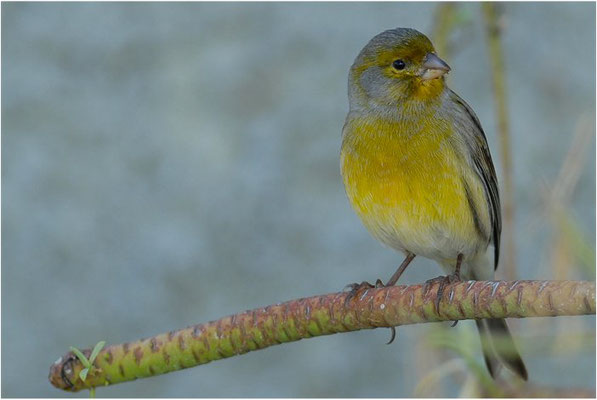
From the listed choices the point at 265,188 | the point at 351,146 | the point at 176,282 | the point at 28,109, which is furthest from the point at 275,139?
the point at 351,146

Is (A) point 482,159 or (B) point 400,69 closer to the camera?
(B) point 400,69

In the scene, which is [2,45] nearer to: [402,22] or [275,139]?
[275,139]

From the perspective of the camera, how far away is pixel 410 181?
2.26 metres

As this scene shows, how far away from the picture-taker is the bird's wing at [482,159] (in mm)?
2385

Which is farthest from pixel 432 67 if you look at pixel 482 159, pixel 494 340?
pixel 494 340

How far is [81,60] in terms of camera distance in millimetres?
3475

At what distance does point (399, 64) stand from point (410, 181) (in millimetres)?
261

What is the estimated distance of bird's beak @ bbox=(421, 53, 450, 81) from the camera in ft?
7.34

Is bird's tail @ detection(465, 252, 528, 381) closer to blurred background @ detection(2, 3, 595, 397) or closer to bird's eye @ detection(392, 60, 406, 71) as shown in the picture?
bird's eye @ detection(392, 60, 406, 71)

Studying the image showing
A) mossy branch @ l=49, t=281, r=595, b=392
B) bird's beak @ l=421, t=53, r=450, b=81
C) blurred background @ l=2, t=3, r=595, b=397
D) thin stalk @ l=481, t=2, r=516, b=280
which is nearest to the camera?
mossy branch @ l=49, t=281, r=595, b=392

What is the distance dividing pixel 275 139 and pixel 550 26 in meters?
0.98

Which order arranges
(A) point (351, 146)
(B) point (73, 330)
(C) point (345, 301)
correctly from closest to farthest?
(C) point (345, 301) → (A) point (351, 146) → (B) point (73, 330)

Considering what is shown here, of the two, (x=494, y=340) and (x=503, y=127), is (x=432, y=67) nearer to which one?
(x=503, y=127)

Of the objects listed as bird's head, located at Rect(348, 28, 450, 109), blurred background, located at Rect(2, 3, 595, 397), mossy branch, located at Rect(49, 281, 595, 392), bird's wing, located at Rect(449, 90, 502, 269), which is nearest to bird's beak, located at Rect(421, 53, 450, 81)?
bird's head, located at Rect(348, 28, 450, 109)
